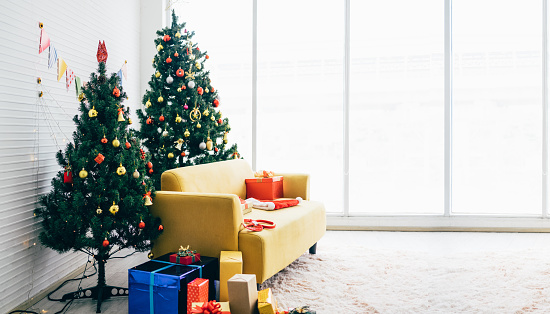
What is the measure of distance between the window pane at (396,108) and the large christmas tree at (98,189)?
9.23ft

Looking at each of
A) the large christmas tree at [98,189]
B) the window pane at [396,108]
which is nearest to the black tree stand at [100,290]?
the large christmas tree at [98,189]

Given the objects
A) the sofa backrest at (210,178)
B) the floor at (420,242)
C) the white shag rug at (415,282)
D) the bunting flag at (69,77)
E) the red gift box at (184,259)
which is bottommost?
the white shag rug at (415,282)

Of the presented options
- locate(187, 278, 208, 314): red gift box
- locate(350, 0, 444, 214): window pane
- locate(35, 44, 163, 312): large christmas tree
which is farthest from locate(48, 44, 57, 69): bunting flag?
locate(350, 0, 444, 214): window pane

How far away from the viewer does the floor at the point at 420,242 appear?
345 cm

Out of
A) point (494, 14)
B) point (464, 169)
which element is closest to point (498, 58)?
point (494, 14)

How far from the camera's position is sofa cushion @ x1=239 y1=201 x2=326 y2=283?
276cm

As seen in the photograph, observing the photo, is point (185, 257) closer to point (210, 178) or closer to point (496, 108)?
point (210, 178)

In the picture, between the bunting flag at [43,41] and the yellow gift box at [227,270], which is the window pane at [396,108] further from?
the bunting flag at [43,41]

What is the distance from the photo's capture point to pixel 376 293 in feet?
9.62

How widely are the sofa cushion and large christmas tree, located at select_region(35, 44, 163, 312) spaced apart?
610 millimetres

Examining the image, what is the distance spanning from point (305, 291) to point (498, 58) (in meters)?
3.47

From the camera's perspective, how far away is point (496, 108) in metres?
4.98

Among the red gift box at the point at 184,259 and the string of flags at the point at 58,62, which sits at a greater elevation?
the string of flags at the point at 58,62

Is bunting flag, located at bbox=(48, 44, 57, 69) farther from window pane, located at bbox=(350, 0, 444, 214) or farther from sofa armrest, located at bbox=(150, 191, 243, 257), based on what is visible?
window pane, located at bbox=(350, 0, 444, 214)
